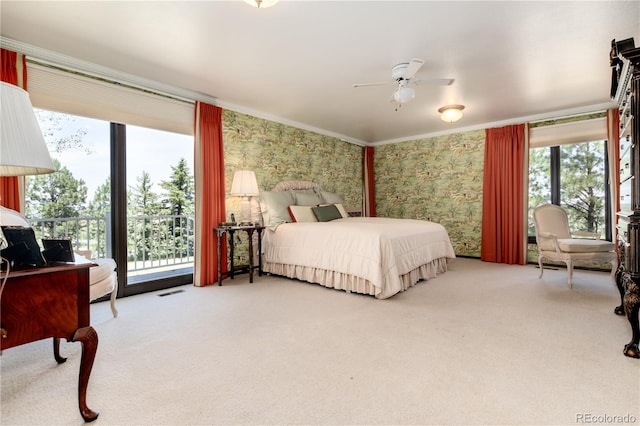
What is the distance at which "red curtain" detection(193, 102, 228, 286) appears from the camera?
385 centimetres

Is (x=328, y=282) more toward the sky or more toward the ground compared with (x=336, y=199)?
more toward the ground

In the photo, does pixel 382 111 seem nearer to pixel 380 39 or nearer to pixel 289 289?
pixel 380 39

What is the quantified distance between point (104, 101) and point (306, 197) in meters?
2.79

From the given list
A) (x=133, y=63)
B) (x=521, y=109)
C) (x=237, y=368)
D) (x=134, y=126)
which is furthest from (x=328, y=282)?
(x=521, y=109)

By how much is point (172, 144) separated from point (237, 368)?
350 centimetres

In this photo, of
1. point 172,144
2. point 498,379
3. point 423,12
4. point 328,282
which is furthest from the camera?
point 172,144

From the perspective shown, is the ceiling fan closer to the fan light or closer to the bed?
the fan light

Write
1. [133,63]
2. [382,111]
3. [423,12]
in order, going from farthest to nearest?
[382,111]
[133,63]
[423,12]

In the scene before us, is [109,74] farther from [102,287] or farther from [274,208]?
[274,208]

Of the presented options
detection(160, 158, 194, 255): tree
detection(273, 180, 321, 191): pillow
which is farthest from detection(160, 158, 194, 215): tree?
detection(273, 180, 321, 191): pillow

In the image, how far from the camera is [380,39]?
2.62 meters

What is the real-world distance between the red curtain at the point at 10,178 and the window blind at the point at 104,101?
12 cm

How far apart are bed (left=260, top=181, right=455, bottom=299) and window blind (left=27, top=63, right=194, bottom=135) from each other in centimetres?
151

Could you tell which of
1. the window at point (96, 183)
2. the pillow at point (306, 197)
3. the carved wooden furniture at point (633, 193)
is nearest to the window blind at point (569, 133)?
the carved wooden furniture at point (633, 193)
